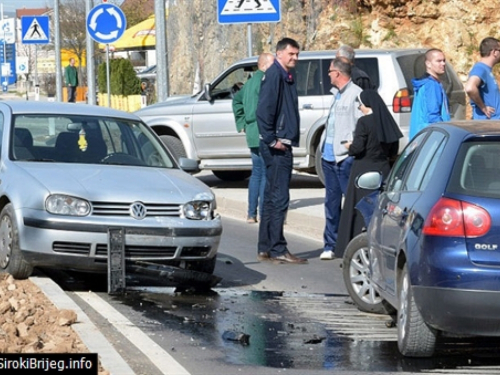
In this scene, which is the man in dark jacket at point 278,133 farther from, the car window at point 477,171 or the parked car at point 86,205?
the car window at point 477,171

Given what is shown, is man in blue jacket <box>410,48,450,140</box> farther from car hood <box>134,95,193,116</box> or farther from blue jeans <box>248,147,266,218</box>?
car hood <box>134,95,193,116</box>

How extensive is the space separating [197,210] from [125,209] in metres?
0.69

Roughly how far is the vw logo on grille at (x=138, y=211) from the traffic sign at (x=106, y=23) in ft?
45.4

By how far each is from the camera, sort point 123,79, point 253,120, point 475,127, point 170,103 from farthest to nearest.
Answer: point 123,79 → point 170,103 → point 253,120 → point 475,127

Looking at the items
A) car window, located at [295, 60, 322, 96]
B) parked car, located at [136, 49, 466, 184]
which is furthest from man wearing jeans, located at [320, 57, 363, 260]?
car window, located at [295, 60, 322, 96]

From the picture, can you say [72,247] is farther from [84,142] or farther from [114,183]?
[84,142]

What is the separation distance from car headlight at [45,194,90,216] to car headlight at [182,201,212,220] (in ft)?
2.82

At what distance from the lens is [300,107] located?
61.7ft

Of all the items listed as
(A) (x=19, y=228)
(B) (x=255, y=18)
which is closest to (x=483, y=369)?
(A) (x=19, y=228)

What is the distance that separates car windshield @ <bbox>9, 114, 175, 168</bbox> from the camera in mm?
11281

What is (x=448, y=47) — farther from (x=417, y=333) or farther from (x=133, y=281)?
(x=417, y=333)

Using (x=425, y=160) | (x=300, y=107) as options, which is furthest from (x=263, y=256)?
(x=300, y=107)

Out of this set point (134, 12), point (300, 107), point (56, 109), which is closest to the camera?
point (56, 109)

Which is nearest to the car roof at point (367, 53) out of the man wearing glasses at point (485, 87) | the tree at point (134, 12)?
the man wearing glasses at point (485, 87)
